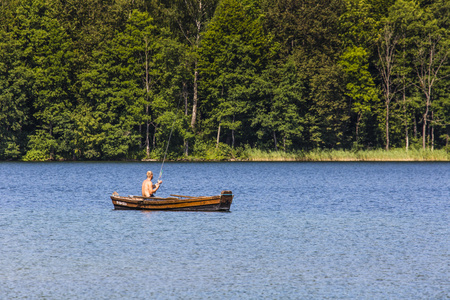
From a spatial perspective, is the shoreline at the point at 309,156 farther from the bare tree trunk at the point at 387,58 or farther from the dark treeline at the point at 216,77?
the bare tree trunk at the point at 387,58

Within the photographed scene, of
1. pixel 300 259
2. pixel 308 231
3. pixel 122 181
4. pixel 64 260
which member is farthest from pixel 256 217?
pixel 122 181

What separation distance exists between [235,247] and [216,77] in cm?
6976

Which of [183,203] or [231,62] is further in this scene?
[231,62]

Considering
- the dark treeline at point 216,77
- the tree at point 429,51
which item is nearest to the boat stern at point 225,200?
the dark treeline at point 216,77

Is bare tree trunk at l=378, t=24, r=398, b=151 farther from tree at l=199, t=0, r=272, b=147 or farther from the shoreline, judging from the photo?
tree at l=199, t=0, r=272, b=147

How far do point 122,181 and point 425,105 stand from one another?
54.0 meters

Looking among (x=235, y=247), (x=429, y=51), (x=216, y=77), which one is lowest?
(x=235, y=247)

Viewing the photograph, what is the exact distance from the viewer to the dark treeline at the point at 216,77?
85125mm

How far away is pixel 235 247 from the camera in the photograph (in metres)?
22.9

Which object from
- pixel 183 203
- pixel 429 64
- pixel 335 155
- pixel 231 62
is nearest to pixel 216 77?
pixel 231 62

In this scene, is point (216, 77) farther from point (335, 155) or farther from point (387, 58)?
point (387, 58)

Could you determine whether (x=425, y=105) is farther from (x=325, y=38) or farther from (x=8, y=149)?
(x=8, y=149)

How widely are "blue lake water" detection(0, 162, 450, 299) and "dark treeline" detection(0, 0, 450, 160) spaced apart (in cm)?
4156

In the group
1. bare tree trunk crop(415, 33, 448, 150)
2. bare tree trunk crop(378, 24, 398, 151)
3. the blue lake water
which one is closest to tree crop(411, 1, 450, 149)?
bare tree trunk crop(415, 33, 448, 150)
